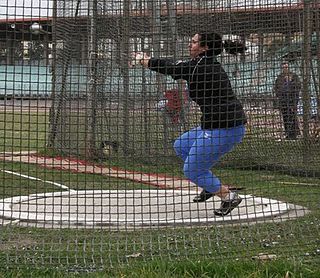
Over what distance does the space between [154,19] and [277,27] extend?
191 cm

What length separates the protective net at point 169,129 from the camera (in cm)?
422

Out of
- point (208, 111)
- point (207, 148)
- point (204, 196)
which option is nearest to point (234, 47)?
point (208, 111)

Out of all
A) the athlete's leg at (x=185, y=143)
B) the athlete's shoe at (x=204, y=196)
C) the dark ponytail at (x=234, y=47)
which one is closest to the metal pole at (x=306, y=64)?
the dark ponytail at (x=234, y=47)

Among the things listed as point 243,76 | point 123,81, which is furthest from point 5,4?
point 123,81

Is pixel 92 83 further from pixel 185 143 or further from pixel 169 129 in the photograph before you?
pixel 185 143

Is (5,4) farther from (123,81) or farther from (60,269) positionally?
(123,81)

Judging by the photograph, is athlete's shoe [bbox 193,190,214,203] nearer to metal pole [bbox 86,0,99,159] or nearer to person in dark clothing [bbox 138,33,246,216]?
person in dark clothing [bbox 138,33,246,216]

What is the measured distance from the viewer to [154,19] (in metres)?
7.05

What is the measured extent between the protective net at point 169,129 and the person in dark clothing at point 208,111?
0.02 metres

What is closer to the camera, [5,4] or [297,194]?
[5,4]

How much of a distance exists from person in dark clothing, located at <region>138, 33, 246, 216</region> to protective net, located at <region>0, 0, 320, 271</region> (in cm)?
2

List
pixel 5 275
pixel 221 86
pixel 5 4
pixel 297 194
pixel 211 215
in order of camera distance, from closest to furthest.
A: pixel 5 275 → pixel 5 4 → pixel 221 86 → pixel 211 215 → pixel 297 194

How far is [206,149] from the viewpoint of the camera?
521 cm

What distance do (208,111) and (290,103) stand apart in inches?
87.1
